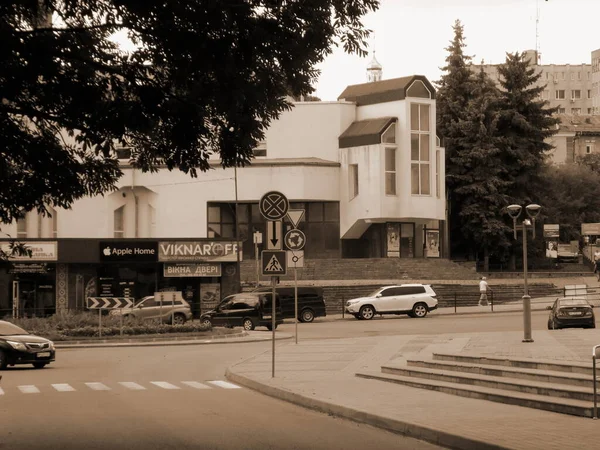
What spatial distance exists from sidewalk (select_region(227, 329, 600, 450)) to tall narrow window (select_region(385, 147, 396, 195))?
43893 millimetres

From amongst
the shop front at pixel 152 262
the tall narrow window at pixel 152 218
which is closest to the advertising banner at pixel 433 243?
the tall narrow window at pixel 152 218

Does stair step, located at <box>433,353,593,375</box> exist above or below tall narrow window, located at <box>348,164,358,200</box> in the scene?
below

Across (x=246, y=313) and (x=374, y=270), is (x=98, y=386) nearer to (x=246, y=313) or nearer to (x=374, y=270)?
(x=246, y=313)

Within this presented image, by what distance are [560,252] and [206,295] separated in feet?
136

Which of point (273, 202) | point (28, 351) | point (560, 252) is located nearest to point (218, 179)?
point (560, 252)

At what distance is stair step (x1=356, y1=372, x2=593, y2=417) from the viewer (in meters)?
14.1

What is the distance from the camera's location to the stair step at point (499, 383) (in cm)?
1489

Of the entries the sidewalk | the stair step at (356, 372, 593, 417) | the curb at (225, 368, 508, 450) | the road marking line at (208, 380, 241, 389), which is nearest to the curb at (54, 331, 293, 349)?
the sidewalk

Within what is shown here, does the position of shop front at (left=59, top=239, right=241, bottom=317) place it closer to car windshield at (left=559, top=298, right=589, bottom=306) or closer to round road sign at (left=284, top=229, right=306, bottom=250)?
car windshield at (left=559, top=298, right=589, bottom=306)

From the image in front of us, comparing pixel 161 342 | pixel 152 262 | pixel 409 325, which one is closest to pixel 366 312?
pixel 409 325

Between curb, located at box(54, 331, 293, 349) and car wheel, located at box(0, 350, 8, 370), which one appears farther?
curb, located at box(54, 331, 293, 349)

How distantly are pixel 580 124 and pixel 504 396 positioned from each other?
5236 inches

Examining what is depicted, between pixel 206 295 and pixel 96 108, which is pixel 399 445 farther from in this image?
pixel 206 295

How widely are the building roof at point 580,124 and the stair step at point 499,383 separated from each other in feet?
392
